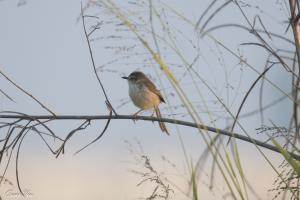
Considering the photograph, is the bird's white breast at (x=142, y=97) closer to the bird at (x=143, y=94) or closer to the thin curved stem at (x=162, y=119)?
the bird at (x=143, y=94)

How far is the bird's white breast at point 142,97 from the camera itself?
5719 millimetres

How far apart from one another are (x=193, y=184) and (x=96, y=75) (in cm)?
69

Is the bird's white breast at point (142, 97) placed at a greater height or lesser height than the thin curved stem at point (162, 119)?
greater

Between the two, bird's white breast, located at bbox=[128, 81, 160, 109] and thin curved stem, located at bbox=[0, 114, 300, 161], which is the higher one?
bird's white breast, located at bbox=[128, 81, 160, 109]

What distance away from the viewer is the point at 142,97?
18.9 ft

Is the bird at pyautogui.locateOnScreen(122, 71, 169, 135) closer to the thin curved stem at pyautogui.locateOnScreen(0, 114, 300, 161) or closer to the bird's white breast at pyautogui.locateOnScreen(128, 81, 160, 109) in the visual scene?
the bird's white breast at pyautogui.locateOnScreen(128, 81, 160, 109)

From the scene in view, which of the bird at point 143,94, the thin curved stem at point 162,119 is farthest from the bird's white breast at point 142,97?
the thin curved stem at point 162,119

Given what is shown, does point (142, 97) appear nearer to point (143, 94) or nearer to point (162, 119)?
point (143, 94)

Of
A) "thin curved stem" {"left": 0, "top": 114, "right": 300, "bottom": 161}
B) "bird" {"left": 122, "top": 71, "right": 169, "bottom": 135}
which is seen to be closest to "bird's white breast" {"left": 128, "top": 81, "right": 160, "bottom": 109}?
"bird" {"left": 122, "top": 71, "right": 169, "bottom": 135}

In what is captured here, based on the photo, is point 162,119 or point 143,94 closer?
point 162,119

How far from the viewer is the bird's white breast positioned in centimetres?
572

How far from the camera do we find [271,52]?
1.90 meters

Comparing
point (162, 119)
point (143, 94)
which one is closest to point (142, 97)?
point (143, 94)

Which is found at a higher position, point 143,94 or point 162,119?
point 143,94
